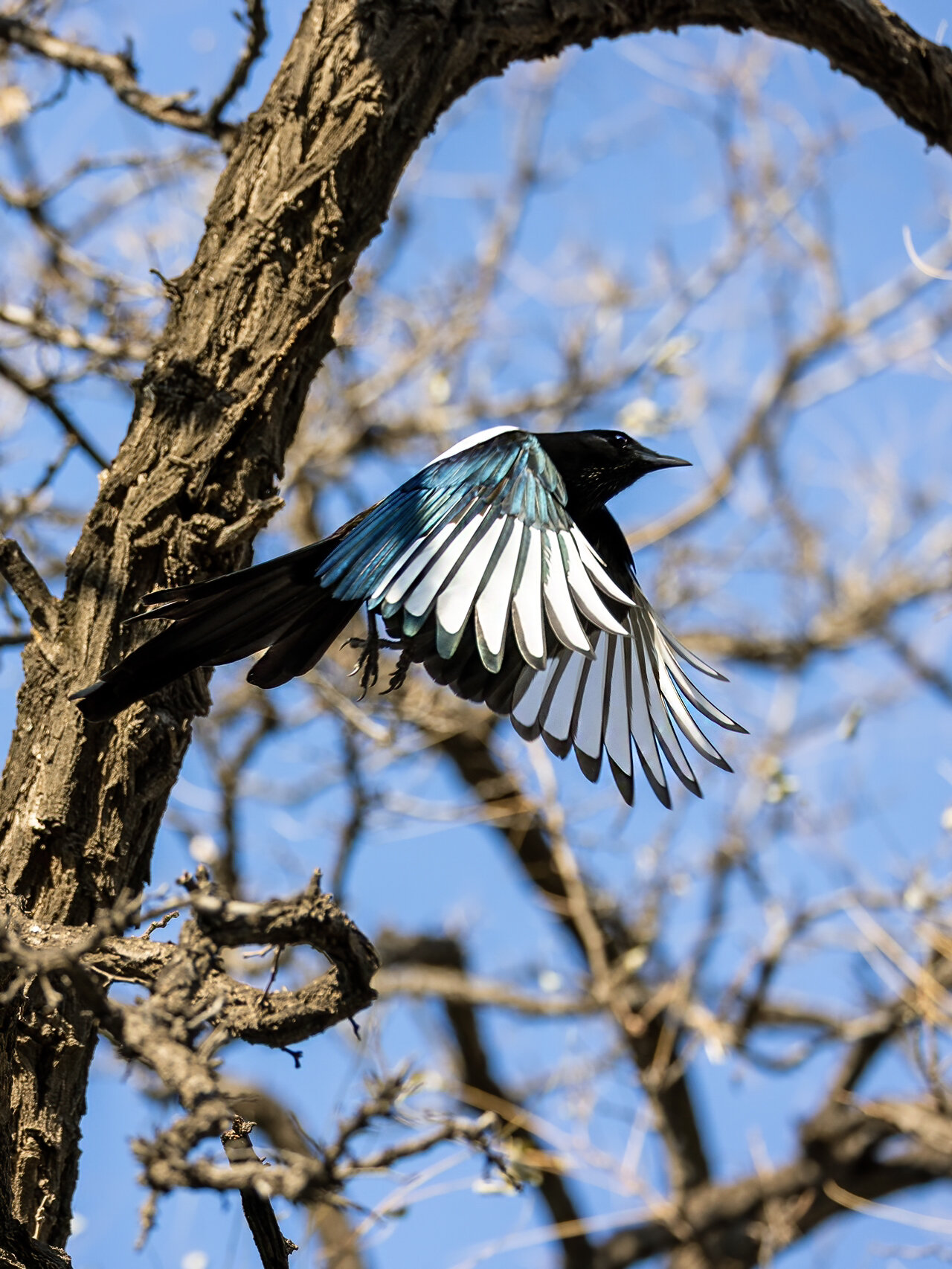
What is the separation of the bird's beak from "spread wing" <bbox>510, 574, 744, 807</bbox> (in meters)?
0.28

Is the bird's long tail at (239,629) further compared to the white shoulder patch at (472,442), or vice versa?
the white shoulder patch at (472,442)

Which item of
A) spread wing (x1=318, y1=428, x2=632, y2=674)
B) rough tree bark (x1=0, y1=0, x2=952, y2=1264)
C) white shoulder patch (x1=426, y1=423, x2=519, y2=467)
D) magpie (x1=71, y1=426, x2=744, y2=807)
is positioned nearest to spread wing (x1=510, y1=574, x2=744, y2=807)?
magpie (x1=71, y1=426, x2=744, y2=807)

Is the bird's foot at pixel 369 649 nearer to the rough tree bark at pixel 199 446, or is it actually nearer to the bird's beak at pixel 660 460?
the rough tree bark at pixel 199 446

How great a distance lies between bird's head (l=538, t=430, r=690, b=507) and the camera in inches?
92.0

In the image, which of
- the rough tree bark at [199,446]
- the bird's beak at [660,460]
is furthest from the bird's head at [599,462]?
the rough tree bark at [199,446]

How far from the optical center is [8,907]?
1.53m

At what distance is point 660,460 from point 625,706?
514 millimetres

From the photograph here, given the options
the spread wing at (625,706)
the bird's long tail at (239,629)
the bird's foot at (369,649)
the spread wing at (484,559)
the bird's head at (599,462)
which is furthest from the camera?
the bird's head at (599,462)

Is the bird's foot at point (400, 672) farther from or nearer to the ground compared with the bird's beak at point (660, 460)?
nearer to the ground

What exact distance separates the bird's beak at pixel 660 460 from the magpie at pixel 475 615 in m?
0.33

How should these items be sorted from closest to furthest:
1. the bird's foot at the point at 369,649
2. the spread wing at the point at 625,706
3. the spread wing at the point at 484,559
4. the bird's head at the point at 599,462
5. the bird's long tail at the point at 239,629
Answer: the spread wing at the point at 484,559 < the bird's long tail at the point at 239,629 < the bird's foot at the point at 369,649 < the spread wing at the point at 625,706 < the bird's head at the point at 599,462

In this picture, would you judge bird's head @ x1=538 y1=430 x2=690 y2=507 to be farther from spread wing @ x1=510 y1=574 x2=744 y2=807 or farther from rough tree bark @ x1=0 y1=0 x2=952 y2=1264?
rough tree bark @ x1=0 y1=0 x2=952 y2=1264

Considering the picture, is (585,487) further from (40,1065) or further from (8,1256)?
(8,1256)

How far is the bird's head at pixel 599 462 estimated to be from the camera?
234 cm
